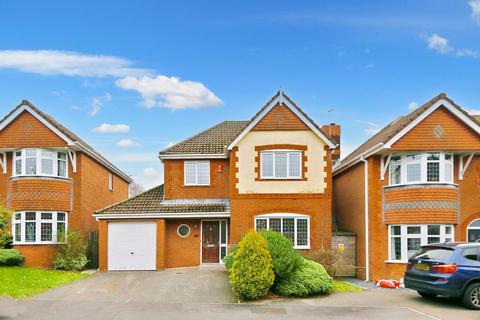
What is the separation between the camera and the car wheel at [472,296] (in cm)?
1477

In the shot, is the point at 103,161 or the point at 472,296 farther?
the point at 103,161

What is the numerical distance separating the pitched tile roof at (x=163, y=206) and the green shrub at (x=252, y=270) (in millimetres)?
7048

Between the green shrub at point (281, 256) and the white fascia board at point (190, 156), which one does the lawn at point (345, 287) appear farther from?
the white fascia board at point (190, 156)

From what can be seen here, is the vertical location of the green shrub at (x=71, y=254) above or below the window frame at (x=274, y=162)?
below

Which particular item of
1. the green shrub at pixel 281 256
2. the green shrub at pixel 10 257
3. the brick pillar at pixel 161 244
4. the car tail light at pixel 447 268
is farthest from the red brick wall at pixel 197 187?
the car tail light at pixel 447 268

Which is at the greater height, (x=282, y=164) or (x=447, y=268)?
(x=282, y=164)

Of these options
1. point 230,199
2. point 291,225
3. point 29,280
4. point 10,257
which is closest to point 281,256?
point 291,225

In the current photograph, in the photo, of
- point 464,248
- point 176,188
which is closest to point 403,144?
point 464,248

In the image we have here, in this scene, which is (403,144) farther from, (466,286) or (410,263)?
(466,286)

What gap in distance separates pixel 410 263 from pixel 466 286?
6.08 ft

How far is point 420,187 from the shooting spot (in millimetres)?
20516

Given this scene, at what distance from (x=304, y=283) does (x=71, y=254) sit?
1149 centimetres

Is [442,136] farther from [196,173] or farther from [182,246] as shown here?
[182,246]

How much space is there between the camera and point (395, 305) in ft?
51.8
